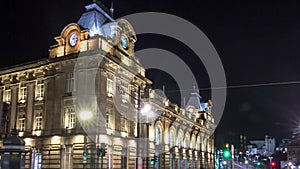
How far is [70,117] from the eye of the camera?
4166cm

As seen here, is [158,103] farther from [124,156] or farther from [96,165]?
[96,165]

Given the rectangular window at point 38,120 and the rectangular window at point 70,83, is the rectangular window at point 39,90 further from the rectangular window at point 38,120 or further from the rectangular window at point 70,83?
the rectangular window at point 70,83

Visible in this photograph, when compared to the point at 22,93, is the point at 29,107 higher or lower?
lower

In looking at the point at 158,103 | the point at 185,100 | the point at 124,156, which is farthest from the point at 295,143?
the point at 124,156

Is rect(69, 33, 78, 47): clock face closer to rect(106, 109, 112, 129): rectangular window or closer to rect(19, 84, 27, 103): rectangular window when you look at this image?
rect(106, 109, 112, 129): rectangular window

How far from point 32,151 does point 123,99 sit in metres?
11.8

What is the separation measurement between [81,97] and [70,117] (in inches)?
102

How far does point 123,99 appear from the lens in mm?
45250

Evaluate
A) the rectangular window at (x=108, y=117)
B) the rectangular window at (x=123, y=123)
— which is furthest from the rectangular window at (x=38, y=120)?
the rectangular window at (x=123, y=123)

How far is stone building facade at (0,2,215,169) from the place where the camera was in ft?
132

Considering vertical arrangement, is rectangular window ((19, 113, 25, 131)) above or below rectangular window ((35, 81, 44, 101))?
below

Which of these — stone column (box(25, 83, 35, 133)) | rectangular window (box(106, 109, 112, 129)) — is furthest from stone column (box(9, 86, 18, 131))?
rectangular window (box(106, 109, 112, 129))

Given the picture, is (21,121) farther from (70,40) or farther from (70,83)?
(70,40)

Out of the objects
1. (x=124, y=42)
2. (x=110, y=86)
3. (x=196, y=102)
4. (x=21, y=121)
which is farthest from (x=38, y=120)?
(x=196, y=102)
